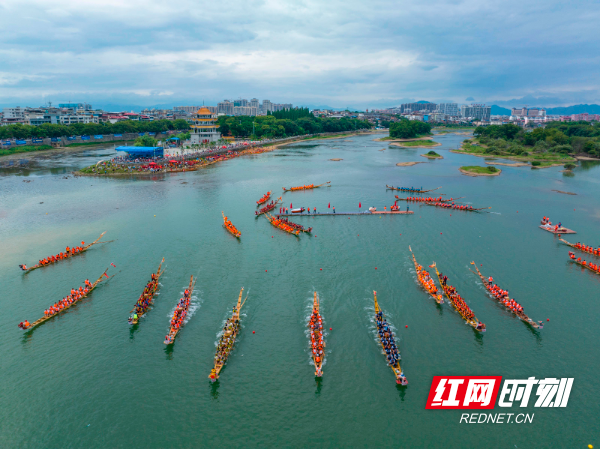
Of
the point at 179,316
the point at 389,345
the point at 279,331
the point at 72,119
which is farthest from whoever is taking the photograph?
the point at 72,119

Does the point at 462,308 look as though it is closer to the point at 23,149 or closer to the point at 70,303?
the point at 70,303

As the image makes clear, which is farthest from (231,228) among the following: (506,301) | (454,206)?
(454,206)

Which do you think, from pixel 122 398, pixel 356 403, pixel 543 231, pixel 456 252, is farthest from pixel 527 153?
pixel 122 398

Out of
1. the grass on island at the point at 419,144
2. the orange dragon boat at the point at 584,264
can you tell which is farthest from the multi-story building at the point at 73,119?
the orange dragon boat at the point at 584,264

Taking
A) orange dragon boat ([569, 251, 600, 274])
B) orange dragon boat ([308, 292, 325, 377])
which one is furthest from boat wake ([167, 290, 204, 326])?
orange dragon boat ([569, 251, 600, 274])

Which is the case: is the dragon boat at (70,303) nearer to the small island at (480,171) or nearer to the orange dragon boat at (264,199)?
the orange dragon boat at (264,199)

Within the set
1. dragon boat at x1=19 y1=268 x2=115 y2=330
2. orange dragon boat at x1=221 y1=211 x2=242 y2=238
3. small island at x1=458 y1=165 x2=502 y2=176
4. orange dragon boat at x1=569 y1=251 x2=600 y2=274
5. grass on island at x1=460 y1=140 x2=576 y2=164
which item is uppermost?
grass on island at x1=460 y1=140 x2=576 y2=164

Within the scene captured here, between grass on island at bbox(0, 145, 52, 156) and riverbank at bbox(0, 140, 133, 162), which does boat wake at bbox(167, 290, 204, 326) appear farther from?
grass on island at bbox(0, 145, 52, 156)
